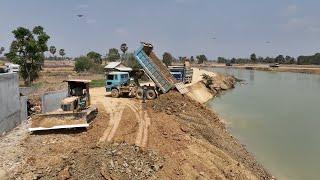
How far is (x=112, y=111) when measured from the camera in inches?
932

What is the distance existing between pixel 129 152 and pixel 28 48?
28.6 meters

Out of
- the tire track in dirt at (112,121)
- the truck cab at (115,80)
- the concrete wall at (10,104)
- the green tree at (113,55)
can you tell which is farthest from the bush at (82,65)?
the concrete wall at (10,104)

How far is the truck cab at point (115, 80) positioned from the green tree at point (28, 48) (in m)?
12.8

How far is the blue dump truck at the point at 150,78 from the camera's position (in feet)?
99.5

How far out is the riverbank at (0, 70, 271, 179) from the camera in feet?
48.2

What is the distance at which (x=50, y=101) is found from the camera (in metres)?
23.4

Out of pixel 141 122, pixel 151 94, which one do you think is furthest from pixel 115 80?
pixel 141 122

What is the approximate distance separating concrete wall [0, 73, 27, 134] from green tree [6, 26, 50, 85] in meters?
20.4

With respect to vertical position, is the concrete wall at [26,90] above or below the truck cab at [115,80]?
below

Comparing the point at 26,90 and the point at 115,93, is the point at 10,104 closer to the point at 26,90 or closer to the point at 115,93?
the point at 26,90

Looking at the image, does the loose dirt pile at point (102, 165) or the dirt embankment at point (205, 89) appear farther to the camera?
the dirt embankment at point (205, 89)

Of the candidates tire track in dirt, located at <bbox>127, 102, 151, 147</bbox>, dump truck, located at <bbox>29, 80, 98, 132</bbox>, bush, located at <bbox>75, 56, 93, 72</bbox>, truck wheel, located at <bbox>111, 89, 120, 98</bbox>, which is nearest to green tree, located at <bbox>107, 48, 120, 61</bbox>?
bush, located at <bbox>75, 56, 93, 72</bbox>

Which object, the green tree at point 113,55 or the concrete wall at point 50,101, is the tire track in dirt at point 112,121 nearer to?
the concrete wall at point 50,101

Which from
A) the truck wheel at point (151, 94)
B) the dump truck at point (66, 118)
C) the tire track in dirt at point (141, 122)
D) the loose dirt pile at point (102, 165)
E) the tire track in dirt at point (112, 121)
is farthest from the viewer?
the truck wheel at point (151, 94)
